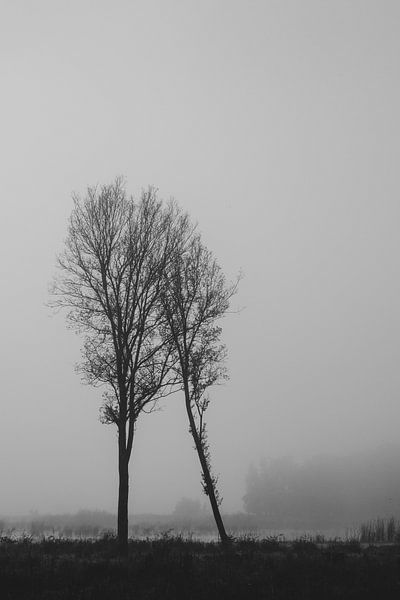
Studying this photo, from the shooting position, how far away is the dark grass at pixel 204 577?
33.7 feet

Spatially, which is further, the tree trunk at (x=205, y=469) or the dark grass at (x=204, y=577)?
the tree trunk at (x=205, y=469)

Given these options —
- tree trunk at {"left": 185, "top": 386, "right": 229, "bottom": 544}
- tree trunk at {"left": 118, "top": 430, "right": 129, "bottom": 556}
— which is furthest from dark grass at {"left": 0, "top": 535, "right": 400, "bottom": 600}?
tree trunk at {"left": 185, "top": 386, "right": 229, "bottom": 544}

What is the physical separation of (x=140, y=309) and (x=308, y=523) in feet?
337

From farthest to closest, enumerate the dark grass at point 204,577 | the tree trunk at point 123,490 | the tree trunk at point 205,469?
the tree trunk at point 205,469 → the tree trunk at point 123,490 → the dark grass at point 204,577

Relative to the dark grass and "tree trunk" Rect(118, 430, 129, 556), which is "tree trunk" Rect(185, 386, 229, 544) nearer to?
"tree trunk" Rect(118, 430, 129, 556)

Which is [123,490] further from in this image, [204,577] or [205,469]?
[204,577]

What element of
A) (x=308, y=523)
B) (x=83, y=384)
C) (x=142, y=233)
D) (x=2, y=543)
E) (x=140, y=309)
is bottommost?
(x=308, y=523)

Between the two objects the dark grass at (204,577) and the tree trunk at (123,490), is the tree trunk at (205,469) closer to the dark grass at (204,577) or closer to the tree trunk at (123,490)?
the tree trunk at (123,490)

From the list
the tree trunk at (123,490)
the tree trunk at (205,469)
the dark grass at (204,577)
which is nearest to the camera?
the dark grass at (204,577)

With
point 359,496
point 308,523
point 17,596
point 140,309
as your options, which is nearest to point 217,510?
point 140,309

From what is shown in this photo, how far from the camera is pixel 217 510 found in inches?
864

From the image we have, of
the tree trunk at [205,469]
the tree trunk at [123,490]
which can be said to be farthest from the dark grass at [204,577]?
the tree trunk at [205,469]

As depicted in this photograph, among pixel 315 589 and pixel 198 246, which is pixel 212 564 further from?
pixel 198 246

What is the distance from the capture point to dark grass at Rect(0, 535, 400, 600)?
1028cm
